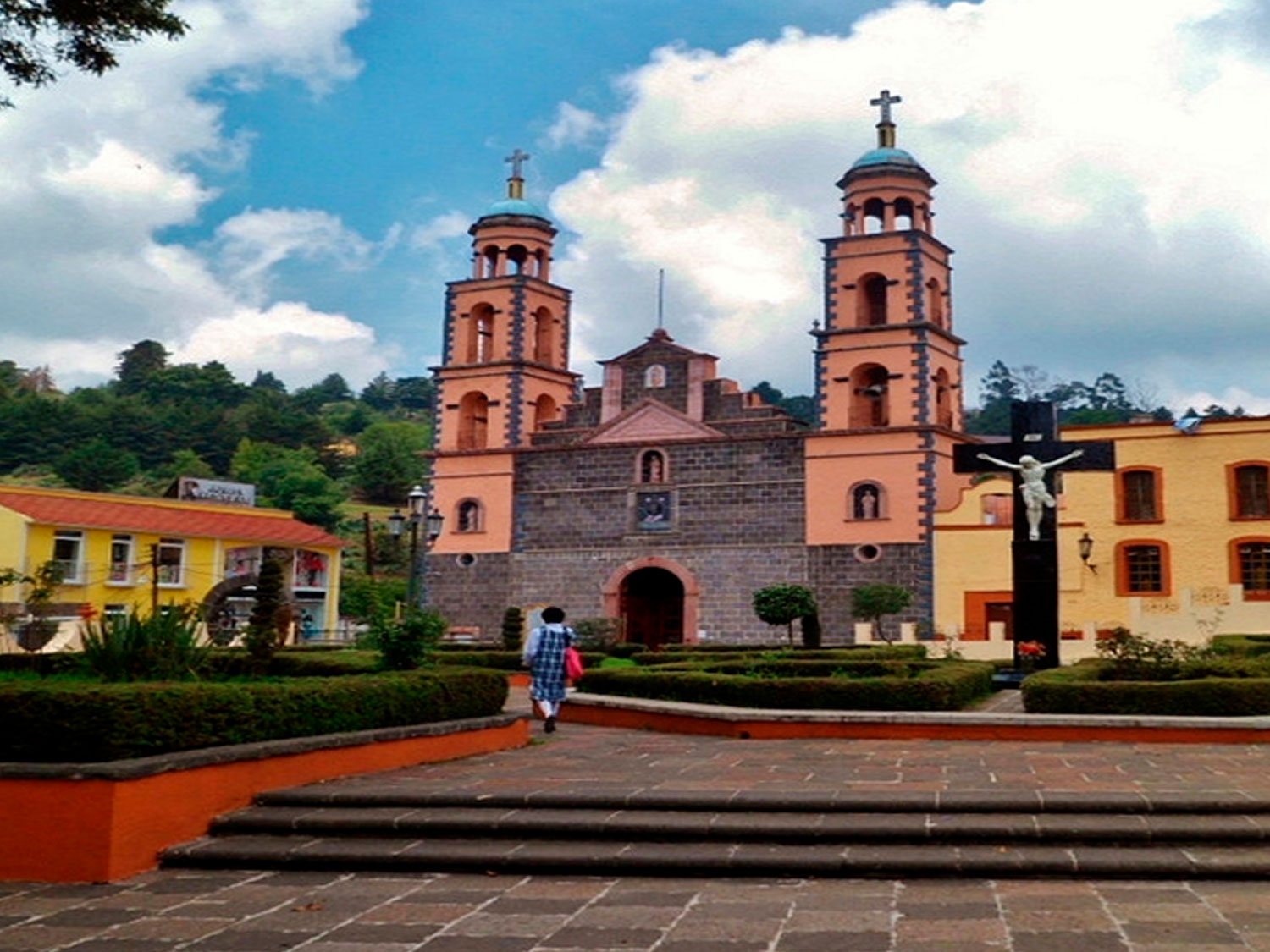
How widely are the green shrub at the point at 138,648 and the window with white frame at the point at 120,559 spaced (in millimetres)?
29796

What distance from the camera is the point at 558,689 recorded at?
519 inches

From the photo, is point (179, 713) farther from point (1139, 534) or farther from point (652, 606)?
point (652, 606)

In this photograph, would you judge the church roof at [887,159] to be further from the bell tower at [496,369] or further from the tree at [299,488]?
the tree at [299,488]

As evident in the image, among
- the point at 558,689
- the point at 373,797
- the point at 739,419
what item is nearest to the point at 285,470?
the point at 739,419

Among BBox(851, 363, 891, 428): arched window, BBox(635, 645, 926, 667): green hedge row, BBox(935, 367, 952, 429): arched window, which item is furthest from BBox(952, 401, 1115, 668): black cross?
BBox(935, 367, 952, 429): arched window

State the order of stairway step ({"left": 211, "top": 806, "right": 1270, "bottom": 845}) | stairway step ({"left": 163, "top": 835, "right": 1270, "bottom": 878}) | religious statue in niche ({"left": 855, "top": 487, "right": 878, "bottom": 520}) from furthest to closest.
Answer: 1. religious statue in niche ({"left": 855, "top": 487, "right": 878, "bottom": 520})
2. stairway step ({"left": 211, "top": 806, "right": 1270, "bottom": 845})
3. stairway step ({"left": 163, "top": 835, "right": 1270, "bottom": 878})

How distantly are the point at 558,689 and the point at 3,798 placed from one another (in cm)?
680

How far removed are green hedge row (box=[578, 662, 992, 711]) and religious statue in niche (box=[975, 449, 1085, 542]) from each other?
4.18 m

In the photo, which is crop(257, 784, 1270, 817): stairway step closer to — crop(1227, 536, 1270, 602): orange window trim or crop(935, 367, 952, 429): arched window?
crop(1227, 536, 1270, 602): orange window trim

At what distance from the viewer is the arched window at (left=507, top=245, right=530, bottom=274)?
35875mm

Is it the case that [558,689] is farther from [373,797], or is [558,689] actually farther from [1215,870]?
[1215,870]

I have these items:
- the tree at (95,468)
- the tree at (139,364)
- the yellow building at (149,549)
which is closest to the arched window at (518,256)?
the yellow building at (149,549)

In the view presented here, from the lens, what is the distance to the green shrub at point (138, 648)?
353 inches

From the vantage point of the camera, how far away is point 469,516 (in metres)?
34.6
